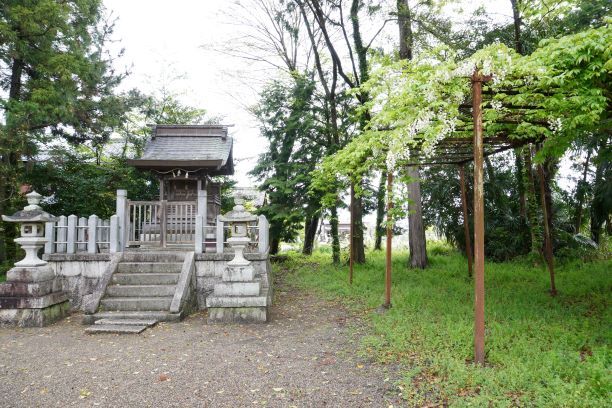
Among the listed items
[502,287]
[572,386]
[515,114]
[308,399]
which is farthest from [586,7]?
[308,399]

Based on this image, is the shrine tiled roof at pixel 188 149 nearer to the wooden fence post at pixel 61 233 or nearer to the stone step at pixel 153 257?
the wooden fence post at pixel 61 233

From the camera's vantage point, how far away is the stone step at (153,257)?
29.4ft

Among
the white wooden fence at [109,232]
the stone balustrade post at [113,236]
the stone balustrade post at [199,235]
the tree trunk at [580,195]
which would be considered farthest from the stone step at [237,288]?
the tree trunk at [580,195]

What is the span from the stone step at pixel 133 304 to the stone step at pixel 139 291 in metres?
0.24

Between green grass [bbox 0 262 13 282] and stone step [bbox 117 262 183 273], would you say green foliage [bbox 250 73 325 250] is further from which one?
green grass [bbox 0 262 13 282]

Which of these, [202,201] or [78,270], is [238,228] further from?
[78,270]

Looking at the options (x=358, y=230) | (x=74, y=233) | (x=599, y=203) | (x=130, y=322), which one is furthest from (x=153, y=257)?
(x=599, y=203)

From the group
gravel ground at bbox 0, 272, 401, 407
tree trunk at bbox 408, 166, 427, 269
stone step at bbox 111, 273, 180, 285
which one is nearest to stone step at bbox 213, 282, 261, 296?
gravel ground at bbox 0, 272, 401, 407

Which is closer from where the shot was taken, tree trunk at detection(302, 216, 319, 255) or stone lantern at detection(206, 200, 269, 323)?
stone lantern at detection(206, 200, 269, 323)

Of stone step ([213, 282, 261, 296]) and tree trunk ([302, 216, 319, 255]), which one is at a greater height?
tree trunk ([302, 216, 319, 255])

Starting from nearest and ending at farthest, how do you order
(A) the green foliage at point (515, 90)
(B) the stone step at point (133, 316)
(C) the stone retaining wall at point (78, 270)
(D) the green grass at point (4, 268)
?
(A) the green foliage at point (515, 90) → (B) the stone step at point (133, 316) → (C) the stone retaining wall at point (78, 270) → (D) the green grass at point (4, 268)

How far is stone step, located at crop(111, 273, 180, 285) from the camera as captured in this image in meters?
8.40

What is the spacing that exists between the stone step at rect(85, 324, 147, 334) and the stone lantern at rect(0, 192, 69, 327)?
139 cm

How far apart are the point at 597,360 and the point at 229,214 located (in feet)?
21.1
